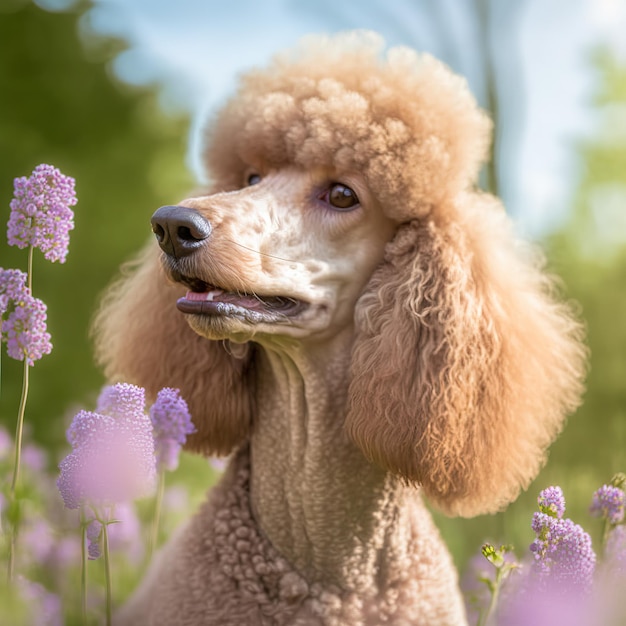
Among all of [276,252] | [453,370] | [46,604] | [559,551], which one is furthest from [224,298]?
[559,551]

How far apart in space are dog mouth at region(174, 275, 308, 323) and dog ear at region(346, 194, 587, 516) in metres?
0.24

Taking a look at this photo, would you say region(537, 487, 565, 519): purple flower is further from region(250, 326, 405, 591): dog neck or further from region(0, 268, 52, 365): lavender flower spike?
region(0, 268, 52, 365): lavender flower spike

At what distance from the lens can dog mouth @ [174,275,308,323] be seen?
1.67m

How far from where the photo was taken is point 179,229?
5.28 ft

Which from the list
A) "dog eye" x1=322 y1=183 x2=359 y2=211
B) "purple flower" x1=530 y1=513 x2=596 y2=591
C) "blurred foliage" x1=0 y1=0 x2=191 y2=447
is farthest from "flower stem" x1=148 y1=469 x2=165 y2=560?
"blurred foliage" x1=0 y1=0 x2=191 y2=447

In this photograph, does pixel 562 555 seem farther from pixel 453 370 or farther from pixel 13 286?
pixel 13 286

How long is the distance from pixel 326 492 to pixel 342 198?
697 mm

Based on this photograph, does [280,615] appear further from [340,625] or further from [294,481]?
[294,481]

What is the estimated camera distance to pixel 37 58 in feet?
17.3

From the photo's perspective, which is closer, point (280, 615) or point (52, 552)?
point (280, 615)

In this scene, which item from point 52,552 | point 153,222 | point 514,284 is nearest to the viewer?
point 153,222

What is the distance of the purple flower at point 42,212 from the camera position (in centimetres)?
132

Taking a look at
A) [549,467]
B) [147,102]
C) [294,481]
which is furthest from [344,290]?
[147,102]

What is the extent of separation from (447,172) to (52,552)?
136cm
